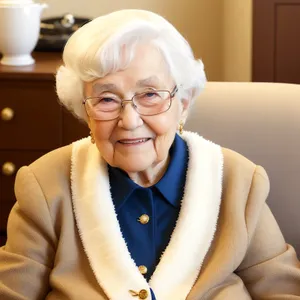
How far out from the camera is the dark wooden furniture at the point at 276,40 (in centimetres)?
278

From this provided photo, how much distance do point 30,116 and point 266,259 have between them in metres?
1.26

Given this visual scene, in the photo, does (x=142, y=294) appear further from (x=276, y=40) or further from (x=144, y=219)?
(x=276, y=40)

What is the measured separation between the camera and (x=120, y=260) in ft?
5.34

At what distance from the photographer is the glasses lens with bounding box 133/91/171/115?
1574 millimetres

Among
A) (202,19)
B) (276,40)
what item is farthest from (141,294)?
(202,19)

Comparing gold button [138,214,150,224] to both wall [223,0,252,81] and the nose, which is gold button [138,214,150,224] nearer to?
the nose

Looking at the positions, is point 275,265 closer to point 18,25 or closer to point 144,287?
point 144,287

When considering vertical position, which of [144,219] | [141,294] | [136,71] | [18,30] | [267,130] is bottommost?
[141,294]

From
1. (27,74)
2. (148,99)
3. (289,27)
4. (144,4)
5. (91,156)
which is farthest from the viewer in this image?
(144,4)

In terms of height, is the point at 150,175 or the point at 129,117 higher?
the point at 129,117

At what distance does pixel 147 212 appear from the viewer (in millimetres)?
1679

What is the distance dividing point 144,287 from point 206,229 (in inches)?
7.3

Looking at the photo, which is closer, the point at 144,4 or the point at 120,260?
the point at 120,260

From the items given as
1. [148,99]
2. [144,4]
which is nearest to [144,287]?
[148,99]
